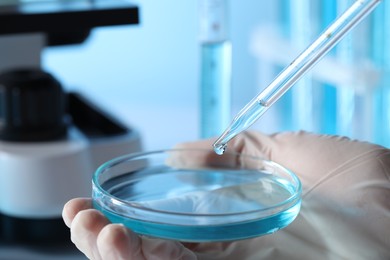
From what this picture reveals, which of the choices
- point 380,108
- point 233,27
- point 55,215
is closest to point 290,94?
point 233,27

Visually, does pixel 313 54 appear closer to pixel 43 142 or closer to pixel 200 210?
pixel 200 210

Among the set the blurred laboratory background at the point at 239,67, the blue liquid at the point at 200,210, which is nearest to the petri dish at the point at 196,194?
the blue liquid at the point at 200,210

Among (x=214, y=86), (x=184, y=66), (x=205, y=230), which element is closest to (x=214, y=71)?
(x=214, y=86)

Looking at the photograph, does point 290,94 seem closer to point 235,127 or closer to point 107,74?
point 107,74

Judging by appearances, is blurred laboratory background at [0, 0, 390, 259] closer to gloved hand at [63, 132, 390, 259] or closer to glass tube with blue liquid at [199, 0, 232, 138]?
glass tube with blue liquid at [199, 0, 232, 138]

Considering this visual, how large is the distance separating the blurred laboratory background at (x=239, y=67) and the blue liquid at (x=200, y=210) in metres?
1.01

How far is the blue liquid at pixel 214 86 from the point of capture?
42.9 inches

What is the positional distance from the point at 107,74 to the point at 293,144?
1404mm

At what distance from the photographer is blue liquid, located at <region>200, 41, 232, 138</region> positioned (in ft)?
3.58

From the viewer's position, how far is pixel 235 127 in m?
0.65

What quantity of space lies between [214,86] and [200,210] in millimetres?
434

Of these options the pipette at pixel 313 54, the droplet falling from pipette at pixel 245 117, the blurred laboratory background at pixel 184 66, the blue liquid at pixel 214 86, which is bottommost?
the blurred laboratory background at pixel 184 66

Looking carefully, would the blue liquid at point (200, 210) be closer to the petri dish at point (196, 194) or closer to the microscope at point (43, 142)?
the petri dish at point (196, 194)

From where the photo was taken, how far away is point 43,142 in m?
1.04
